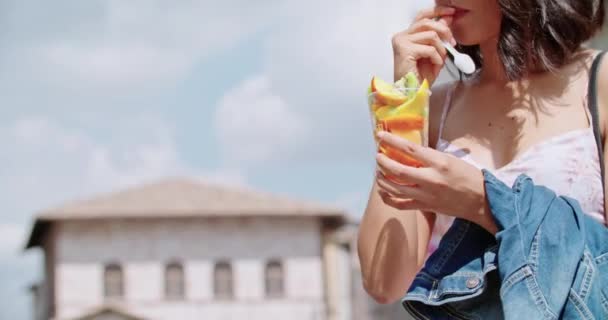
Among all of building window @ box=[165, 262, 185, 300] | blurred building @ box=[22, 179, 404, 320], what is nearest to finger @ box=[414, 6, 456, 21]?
blurred building @ box=[22, 179, 404, 320]

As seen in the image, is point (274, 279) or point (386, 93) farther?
point (274, 279)

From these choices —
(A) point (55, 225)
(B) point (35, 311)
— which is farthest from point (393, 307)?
(B) point (35, 311)

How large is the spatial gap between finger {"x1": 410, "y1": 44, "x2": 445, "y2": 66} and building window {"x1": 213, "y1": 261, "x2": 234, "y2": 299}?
123ft

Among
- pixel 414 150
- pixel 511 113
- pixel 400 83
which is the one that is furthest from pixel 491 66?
pixel 414 150

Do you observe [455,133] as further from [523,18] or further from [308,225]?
[308,225]

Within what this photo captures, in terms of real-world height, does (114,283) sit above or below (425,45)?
below

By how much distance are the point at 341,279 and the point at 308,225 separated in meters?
1.95

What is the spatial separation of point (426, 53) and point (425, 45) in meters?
0.02

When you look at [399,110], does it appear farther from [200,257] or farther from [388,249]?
[200,257]

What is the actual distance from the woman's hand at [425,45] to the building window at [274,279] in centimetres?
3771

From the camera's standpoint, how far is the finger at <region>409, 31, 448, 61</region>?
1884 millimetres

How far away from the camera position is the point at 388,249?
1.87 meters

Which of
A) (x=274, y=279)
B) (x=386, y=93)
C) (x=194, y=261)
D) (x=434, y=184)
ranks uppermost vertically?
(x=386, y=93)

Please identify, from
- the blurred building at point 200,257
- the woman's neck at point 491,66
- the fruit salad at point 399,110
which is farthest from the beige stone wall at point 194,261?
the fruit salad at point 399,110
